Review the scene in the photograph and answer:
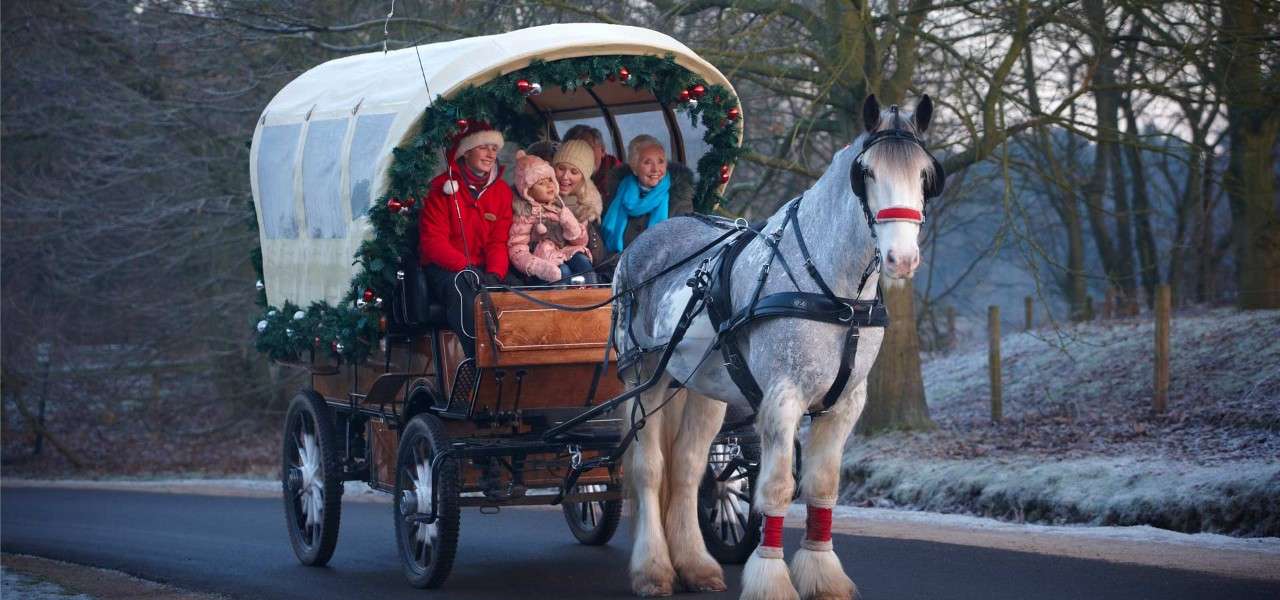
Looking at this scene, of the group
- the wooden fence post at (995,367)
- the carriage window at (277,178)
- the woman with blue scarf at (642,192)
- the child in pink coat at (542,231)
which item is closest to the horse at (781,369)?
the child in pink coat at (542,231)

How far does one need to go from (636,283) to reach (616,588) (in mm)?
1556

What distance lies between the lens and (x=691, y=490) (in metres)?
7.07

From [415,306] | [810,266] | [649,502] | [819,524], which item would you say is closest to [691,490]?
[649,502]

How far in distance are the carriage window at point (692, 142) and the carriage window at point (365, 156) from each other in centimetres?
206

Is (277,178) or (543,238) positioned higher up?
(277,178)

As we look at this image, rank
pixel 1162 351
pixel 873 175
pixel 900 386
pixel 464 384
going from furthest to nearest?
pixel 900 386 < pixel 1162 351 < pixel 464 384 < pixel 873 175

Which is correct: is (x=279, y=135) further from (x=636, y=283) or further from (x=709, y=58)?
(x=709, y=58)

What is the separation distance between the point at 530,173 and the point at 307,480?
7.96ft

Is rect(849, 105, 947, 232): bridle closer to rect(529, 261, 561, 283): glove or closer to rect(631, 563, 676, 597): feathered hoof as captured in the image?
rect(631, 563, 676, 597): feathered hoof

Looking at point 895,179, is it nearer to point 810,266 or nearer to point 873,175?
point 873,175

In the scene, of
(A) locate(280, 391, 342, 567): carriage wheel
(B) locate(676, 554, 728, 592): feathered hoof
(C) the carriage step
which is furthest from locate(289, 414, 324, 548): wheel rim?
(B) locate(676, 554, 728, 592): feathered hoof

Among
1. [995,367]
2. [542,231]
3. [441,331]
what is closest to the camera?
[441,331]

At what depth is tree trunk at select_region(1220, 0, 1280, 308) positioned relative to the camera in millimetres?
11391

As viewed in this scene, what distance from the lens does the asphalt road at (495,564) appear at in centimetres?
681
